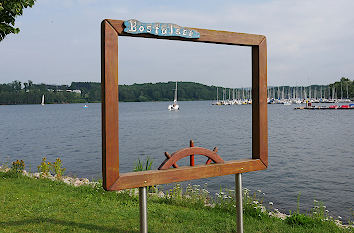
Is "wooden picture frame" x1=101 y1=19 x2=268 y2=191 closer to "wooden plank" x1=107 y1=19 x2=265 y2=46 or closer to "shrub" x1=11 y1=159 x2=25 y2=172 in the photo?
"wooden plank" x1=107 y1=19 x2=265 y2=46

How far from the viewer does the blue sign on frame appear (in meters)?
4.04

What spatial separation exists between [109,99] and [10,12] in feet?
14.2

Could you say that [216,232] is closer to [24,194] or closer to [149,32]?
[149,32]

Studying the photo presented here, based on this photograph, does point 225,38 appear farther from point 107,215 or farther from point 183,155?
point 107,215

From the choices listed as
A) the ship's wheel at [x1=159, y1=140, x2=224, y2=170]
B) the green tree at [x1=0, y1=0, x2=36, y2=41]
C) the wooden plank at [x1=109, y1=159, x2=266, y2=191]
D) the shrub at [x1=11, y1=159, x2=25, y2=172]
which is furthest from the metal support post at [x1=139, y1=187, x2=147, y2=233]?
the shrub at [x1=11, y1=159, x2=25, y2=172]

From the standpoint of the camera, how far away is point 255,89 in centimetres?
520

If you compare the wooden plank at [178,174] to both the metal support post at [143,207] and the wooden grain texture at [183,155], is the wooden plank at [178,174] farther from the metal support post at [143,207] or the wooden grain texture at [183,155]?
the metal support post at [143,207]

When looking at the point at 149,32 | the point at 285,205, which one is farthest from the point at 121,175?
the point at 285,205

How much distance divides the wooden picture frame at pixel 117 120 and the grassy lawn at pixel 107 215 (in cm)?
166

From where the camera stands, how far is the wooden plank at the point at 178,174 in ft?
13.6

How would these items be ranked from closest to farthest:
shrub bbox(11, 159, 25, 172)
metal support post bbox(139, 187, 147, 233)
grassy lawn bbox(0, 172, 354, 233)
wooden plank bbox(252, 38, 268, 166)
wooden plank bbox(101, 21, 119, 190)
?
wooden plank bbox(101, 21, 119, 190) → metal support post bbox(139, 187, 147, 233) → wooden plank bbox(252, 38, 268, 166) → grassy lawn bbox(0, 172, 354, 233) → shrub bbox(11, 159, 25, 172)

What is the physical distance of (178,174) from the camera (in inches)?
175

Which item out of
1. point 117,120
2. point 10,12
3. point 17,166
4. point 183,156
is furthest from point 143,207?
point 17,166

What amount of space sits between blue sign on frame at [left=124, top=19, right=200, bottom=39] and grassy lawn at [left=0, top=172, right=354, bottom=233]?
3.32 metres
